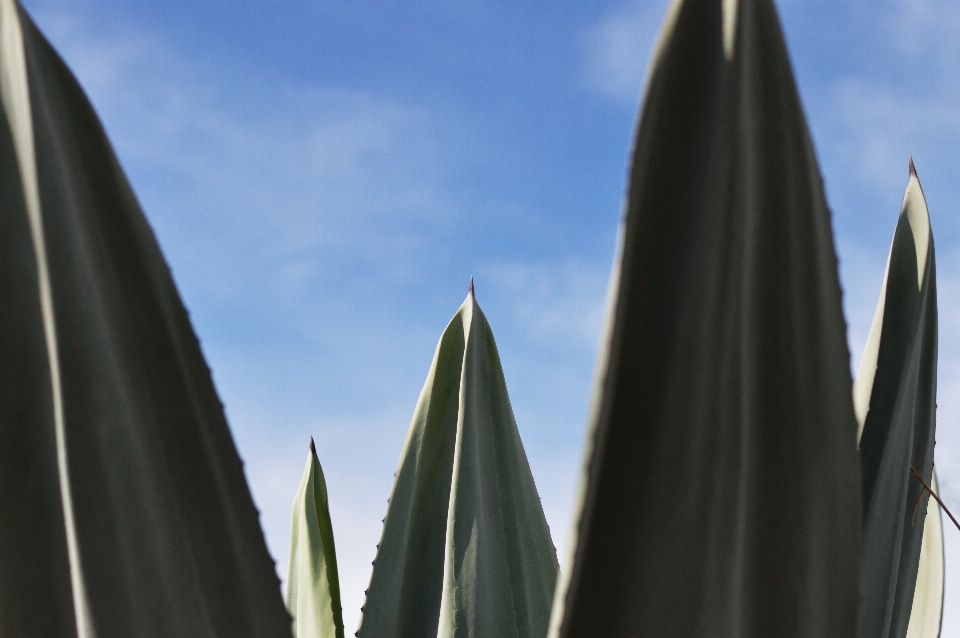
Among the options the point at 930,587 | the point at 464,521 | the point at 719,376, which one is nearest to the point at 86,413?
the point at 719,376

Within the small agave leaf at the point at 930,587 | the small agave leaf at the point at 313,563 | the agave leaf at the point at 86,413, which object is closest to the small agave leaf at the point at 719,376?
the agave leaf at the point at 86,413

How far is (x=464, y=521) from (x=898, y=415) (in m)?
0.49

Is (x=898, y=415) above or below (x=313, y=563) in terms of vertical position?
above

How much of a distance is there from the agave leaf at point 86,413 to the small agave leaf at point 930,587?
1.02 m

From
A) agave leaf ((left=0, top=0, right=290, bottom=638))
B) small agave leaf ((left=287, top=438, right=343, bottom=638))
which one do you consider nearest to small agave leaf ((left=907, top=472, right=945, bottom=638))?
small agave leaf ((left=287, top=438, right=343, bottom=638))

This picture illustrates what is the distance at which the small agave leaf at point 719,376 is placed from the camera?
0.42m

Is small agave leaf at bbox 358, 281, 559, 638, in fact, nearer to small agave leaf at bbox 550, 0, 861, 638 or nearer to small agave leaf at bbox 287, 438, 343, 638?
small agave leaf at bbox 287, 438, 343, 638

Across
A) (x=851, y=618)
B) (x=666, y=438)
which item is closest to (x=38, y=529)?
(x=666, y=438)

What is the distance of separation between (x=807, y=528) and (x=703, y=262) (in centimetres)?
15

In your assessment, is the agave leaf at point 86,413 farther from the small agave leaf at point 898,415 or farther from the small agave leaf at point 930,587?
the small agave leaf at point 930,587

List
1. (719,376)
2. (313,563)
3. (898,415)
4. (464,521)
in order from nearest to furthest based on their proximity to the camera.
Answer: (719,376), (898,415), (464,521), (313,563)

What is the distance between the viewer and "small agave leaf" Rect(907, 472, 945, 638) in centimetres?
118

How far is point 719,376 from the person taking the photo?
430 millimetres

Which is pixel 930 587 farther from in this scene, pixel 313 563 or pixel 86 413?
pixel 86 413
